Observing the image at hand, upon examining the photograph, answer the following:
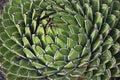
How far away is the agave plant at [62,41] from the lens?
8.05 ft

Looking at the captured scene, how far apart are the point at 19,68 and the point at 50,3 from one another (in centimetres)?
48

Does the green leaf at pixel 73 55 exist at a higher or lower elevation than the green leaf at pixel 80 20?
lower

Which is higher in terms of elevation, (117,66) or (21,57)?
(21,57)

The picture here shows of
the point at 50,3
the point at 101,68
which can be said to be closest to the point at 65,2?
the point at 50,3

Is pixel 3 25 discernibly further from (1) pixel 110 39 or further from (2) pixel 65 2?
(1) pixel 110 39

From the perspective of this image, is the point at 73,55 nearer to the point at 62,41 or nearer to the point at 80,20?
the point at 62,41

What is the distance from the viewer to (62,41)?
2438mm

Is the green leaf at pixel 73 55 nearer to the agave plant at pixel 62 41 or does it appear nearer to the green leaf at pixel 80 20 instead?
the agave plant at pixel 62 41

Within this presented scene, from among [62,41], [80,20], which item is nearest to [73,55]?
[62,41]

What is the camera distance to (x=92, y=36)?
2.48 m

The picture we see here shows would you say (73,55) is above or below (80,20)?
below

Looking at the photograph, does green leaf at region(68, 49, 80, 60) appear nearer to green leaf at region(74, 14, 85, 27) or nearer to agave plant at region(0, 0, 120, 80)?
agave plant at region(0, 0, 120, 80)

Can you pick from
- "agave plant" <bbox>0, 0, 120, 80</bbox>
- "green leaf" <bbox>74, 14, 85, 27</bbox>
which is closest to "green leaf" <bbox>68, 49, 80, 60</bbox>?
"agave plant" <bbox>0, 0, 120, 80</bbox>

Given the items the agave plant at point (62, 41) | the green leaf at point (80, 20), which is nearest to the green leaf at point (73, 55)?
the agave plant at point (62, 41)
